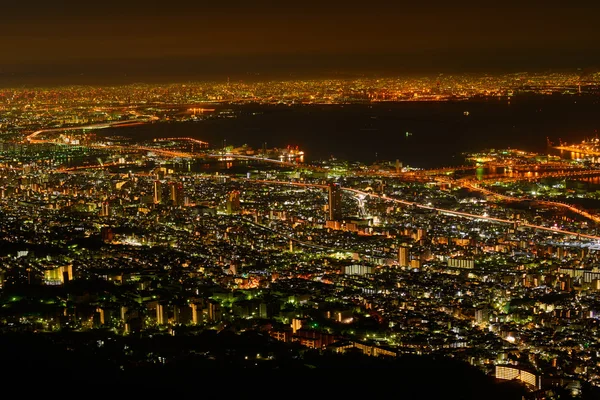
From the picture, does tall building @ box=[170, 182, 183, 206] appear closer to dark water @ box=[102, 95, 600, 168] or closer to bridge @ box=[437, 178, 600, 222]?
bridge @ box=[437, 178, 600, 222]

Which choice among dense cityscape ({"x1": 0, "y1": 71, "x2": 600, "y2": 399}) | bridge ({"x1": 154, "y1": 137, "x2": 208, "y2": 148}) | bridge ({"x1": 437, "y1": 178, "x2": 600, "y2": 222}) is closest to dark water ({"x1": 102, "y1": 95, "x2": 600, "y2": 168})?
bridge ({"x1": 154, "y1": 137, "x2": 208, "y2": 148})

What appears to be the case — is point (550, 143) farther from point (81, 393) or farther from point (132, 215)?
point (81, 393)

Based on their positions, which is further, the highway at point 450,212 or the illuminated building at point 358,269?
the highway at point 450,212

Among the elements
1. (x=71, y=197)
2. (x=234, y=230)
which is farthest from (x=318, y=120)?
(x=234, y=230)

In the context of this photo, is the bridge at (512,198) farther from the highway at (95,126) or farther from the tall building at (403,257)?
the highway at (95,126)

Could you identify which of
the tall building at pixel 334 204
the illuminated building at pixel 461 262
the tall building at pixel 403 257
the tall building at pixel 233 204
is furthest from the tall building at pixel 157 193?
the illuminated building at pixel 461 262
